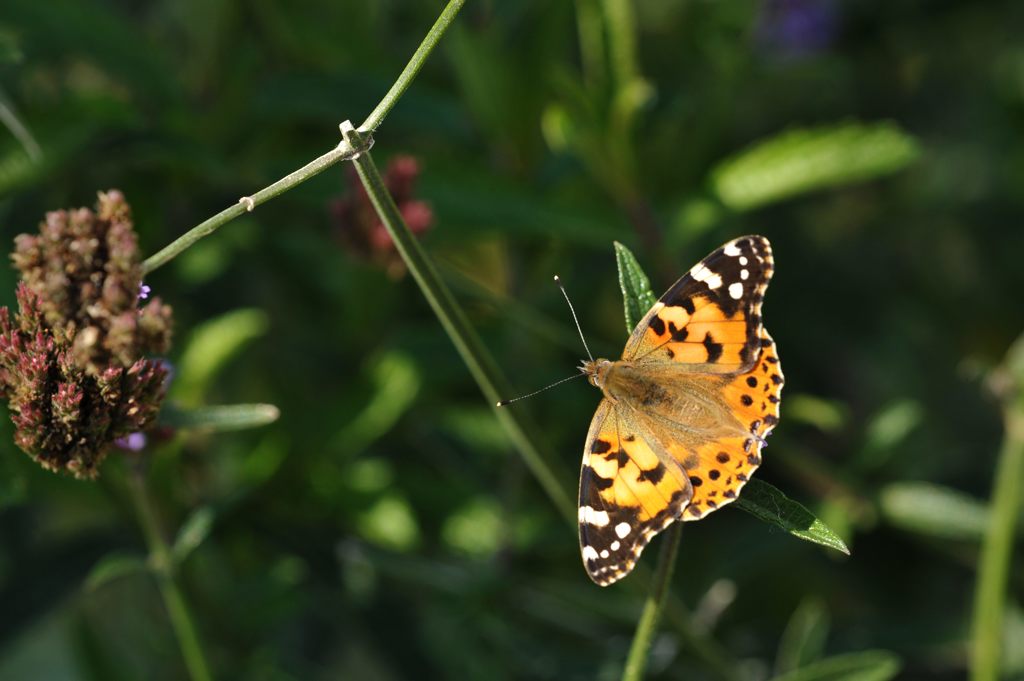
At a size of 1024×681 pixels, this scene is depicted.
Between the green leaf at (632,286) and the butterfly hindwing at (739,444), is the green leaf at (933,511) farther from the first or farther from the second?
the green leaf at (632,286)

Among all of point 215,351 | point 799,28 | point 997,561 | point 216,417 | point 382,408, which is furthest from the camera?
point 799,28

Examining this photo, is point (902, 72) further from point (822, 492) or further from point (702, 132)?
point (822, 492)

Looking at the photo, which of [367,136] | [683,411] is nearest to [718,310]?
[683,411]

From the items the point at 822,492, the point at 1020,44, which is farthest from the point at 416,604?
the point at 1020,44

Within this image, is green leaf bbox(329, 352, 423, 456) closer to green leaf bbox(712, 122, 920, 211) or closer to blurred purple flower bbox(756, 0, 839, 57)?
green leaf bbox(712, 122, 920, 211)

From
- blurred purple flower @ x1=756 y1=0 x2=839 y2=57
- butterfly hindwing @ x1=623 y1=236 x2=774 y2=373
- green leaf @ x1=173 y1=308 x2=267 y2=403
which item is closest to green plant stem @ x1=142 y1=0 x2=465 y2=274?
butterfly hindwing @ x1=623 y1=236 x2=774 y2=373

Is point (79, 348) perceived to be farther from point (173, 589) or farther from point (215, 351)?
point (215, 351)
